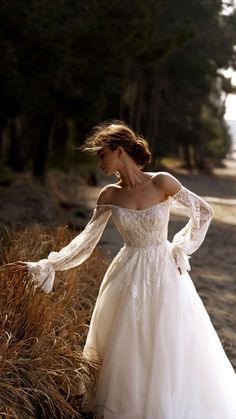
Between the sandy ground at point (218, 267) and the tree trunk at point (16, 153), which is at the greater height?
the tree trunk at point (16, 153)

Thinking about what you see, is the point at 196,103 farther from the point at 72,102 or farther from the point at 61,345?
the point at 61,345

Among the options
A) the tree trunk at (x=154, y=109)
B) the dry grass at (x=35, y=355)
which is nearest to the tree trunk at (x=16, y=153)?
the tree trunk at (x=154, y=109)

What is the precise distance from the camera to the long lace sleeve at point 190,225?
500 centimetres

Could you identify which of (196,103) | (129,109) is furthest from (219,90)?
(129,109)

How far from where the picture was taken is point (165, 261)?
4.88 m

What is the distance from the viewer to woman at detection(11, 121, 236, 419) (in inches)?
183

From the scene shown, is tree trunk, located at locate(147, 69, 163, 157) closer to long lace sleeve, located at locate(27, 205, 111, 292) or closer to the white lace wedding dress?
long lace sleeve, located at locate(27, 205, 111, 292)

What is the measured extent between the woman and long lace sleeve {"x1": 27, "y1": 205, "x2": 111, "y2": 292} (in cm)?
2

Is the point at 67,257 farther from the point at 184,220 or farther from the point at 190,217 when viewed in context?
the point at 184,220

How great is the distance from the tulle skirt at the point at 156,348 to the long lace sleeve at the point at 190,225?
3.1 inches

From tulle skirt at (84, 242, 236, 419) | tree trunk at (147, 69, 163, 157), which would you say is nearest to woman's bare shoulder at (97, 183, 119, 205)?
tulle skirt at (84, 242, 236, 419)

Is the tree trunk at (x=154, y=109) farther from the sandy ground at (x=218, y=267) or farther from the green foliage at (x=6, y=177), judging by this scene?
the green foliage at (x=6, y=177)

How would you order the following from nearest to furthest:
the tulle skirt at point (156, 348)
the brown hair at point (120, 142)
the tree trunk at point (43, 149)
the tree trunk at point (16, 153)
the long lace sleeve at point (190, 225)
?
the tulle skirt at point (156, 348)
the brown hair at point (120, 142)
the long lace sleeve at point (190, 225)
the tree trunk at point (43, 149)
the tree trunk at point (16, 153)

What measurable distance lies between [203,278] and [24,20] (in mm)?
4882
